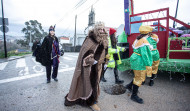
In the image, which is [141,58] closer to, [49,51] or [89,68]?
[89,68]

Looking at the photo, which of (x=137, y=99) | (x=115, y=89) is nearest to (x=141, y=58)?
(x=137, y=99)

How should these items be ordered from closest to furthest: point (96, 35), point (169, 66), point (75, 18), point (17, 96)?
point (96, 35) → point (17, 96) → point (169, 66) → point (75, 18)

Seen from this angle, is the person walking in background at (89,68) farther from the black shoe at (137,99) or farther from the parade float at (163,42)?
the parade float at (163,42)

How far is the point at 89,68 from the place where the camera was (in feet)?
7.06

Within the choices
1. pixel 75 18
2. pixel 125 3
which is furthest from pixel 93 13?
pixel 125 3

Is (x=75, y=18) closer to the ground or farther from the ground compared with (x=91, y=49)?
farther from the ground

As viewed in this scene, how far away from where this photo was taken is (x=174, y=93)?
3.08 metres

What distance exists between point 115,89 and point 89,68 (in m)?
1.72

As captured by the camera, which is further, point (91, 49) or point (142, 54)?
point (142, 54)

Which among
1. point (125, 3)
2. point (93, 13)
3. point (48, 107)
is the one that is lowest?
point (48, 107)

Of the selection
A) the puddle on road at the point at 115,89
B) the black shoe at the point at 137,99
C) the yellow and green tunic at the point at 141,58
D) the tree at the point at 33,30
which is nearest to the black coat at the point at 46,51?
the puddle on road at the point at 115,89

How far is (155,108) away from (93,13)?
217ft

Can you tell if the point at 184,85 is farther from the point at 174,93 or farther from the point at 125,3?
the point at 125,3

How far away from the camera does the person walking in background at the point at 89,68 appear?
6.91ft
